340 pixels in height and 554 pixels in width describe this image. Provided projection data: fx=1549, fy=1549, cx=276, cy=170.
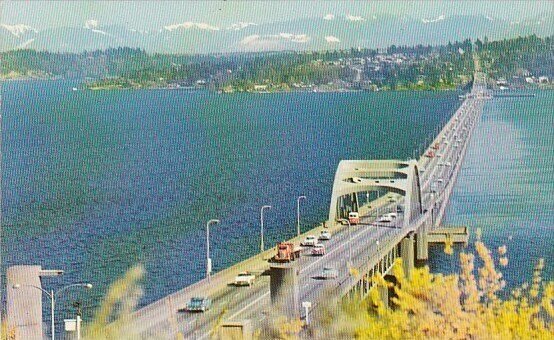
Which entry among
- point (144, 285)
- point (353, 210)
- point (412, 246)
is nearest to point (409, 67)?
point (353, 210)

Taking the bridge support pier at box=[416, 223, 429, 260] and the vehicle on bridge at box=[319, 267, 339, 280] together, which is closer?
the vehicle on bridge at box=[319, 267, 339, 280]

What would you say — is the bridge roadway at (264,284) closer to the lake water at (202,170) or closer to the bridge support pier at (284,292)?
the bridge support pier at (284,292)

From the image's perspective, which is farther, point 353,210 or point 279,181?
point 279,181

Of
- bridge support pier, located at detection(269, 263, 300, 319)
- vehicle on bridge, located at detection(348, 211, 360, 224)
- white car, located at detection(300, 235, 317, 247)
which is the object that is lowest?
vehicle on bridge, located at detection(348, 211, 360, 224)

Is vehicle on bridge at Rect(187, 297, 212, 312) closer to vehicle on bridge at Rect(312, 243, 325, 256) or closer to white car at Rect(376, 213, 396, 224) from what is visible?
vehicle on bridge at Rect(312, 243, 325, 256)

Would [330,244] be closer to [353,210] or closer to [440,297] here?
[353,210]

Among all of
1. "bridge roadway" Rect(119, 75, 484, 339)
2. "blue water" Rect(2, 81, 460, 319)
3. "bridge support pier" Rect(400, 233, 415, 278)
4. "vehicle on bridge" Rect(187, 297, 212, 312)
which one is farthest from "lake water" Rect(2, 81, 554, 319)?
"vehicle on bridge" Rect(187, 297, 212, 312)

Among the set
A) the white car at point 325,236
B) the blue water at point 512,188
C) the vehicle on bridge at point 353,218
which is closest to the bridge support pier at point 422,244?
the blue water at point 512,188

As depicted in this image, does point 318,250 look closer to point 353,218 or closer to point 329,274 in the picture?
point 329,274

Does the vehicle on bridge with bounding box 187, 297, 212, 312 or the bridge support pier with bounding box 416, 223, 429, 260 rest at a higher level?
the vehicle on bridge with bounding box 187, 297, 212, 312
